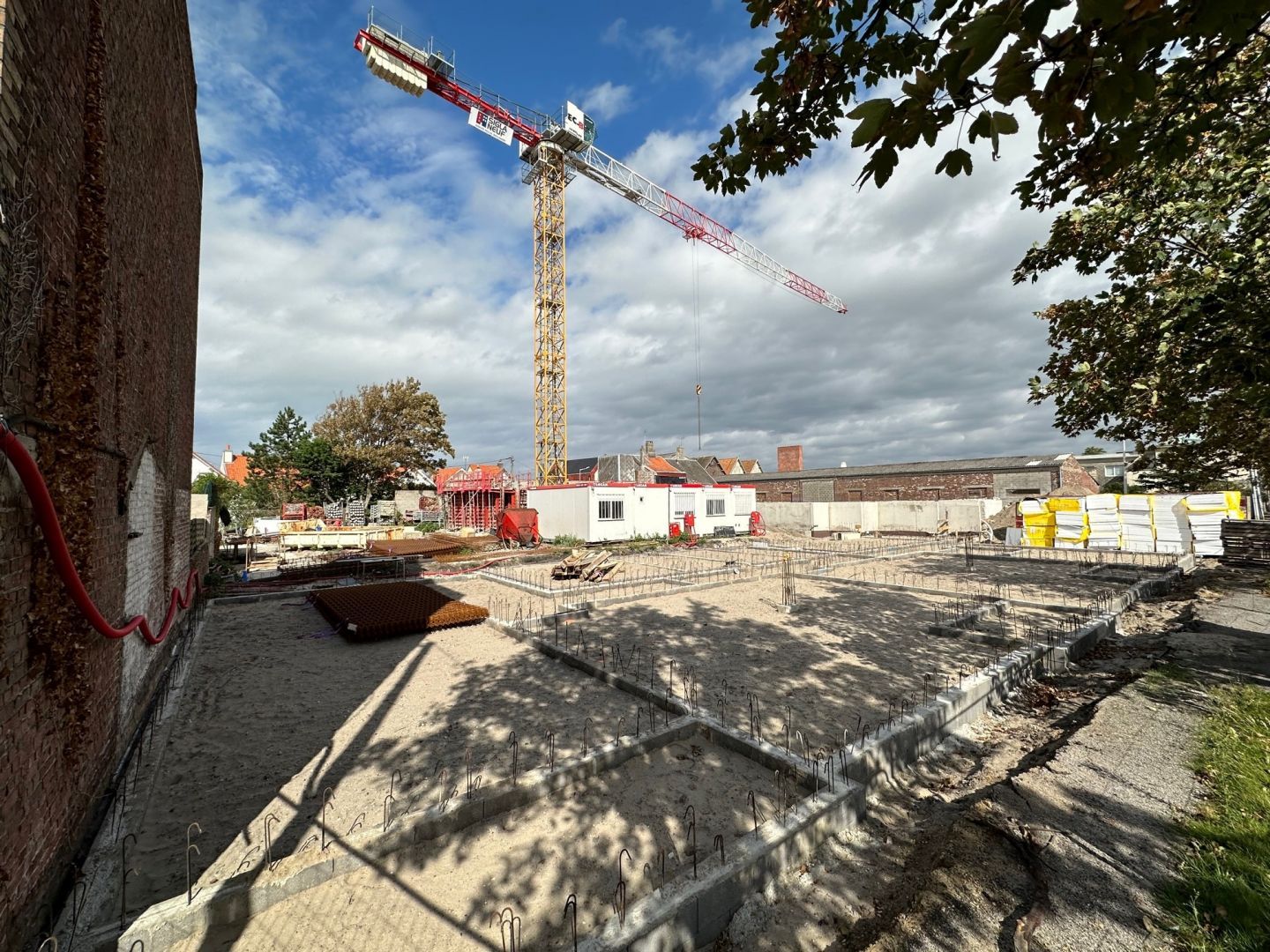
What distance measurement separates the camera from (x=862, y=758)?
198 inches

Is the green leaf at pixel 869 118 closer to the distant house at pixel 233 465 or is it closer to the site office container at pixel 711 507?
the site office container at pixel 711 507

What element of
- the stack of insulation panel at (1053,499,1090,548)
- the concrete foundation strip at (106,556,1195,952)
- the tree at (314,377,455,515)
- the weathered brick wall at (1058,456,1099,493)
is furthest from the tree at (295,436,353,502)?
the weathered brick wall at (1058,456,1099,493)

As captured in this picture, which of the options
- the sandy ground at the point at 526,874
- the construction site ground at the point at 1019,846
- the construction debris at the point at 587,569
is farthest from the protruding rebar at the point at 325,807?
the construction debris at the point at 587,569

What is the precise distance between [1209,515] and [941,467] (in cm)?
2374

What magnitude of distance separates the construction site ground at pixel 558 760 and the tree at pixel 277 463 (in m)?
37.1

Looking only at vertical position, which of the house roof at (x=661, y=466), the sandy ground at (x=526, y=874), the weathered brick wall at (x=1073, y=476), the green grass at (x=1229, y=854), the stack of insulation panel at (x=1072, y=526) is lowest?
the sandy ground at (x=526, y=874)

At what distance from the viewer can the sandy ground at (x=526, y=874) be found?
128 inches

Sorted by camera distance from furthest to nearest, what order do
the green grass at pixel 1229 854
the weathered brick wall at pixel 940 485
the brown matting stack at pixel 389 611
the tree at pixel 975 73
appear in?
the weathered brick wall at pixel 940 485
the brown matting stack at pixel 389 611
the green grass at pixel 1229 854
the tree at pixel 975 73

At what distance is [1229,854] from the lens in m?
3.37

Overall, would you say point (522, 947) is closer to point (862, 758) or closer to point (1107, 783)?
point (862, 758)

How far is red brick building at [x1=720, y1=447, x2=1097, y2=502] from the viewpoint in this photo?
122 ft

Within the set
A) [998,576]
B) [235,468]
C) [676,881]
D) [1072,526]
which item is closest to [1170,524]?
[1072,526]

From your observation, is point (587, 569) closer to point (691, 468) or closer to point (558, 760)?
point (558, 760)

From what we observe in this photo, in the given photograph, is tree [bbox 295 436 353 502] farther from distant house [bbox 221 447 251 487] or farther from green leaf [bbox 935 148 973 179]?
green leaf [bbox 935 148 973 179]
